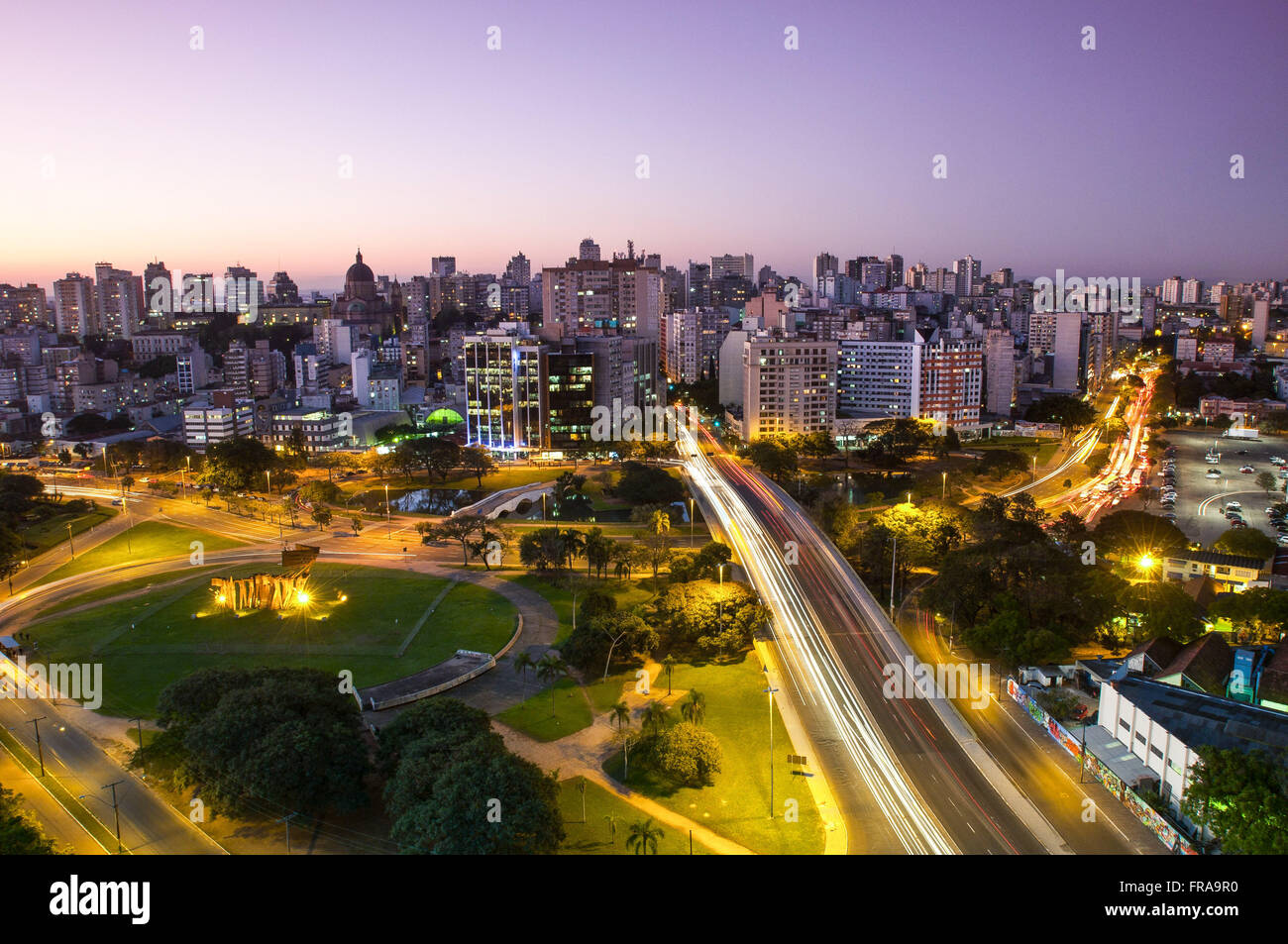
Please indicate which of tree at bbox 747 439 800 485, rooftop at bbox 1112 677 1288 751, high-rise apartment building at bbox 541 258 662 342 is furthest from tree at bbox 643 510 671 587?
high-rise apartment building at bbox 541 258 662 342

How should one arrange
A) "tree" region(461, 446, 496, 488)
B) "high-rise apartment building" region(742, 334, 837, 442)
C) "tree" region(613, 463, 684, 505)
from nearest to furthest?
"tree" region(613, 463, 684, 505) → "tree" region(461, 446, 496, 488) → "high-rise apartment building" region(742, 334, 837, 442)

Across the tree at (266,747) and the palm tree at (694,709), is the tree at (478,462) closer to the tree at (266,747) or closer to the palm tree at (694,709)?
the palm tree at (694,709)

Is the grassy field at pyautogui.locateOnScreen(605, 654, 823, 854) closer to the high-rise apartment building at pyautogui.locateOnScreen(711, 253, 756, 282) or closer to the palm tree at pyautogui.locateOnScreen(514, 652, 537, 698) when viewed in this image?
the palm tree at pyautogui.locateOnScreen(514, 652, 537, 698)

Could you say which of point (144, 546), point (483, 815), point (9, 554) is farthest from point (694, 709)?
point (144, 546)

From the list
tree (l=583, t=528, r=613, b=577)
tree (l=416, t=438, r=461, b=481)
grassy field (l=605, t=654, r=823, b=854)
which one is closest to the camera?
grassy field (l=605, t=654, r=823, b=854)

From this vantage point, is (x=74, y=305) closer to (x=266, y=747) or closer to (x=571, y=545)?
(x=571, y=545)
